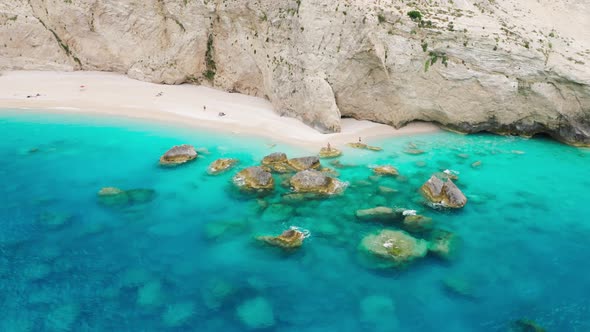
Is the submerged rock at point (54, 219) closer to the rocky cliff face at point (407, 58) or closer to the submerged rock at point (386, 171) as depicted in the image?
the submerged rock at point (386, 171)

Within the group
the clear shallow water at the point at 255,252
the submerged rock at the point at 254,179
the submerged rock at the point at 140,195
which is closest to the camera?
the clear shallow water at the point at 255,252

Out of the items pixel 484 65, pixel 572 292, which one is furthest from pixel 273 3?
pixel 572 292

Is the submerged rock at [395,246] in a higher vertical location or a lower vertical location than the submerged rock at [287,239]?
higher

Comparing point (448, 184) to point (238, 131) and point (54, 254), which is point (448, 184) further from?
point (54, 254)

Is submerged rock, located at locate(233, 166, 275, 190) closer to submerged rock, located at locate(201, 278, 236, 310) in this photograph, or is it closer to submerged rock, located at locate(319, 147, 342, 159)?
submerged rock, located at locate(319, 147, 342, 159)

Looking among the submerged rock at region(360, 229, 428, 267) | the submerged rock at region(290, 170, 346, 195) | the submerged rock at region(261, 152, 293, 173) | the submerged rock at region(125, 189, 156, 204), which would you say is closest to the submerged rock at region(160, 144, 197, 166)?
the submerged rock at region(125, 189, 156, 204)

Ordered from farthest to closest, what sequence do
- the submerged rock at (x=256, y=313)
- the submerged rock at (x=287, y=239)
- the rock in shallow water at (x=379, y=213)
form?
the rock in shallow water at (x=379, y=213) → the submerged rock at (x=287, y=239) → the submerged rock at (x=256, y=313)

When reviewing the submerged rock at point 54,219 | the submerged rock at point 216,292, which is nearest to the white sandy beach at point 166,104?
the submerged rock at point 54,219
